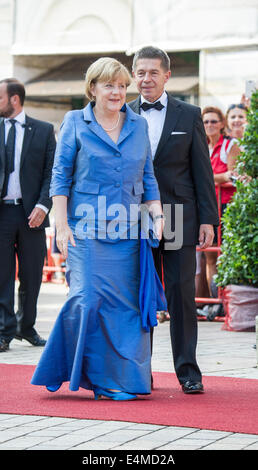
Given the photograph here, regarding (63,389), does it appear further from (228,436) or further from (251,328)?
(251,328)

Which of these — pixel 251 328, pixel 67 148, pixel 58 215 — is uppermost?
pixel 67 148

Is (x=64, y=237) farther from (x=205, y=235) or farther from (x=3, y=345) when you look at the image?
(x=3, y=345)

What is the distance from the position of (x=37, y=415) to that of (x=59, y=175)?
4.69 ft

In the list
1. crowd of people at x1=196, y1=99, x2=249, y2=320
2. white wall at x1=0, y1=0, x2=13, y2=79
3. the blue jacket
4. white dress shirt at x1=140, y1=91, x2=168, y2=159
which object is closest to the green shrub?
crowd of people at x1=196, y1=99, x2=249, y2=320

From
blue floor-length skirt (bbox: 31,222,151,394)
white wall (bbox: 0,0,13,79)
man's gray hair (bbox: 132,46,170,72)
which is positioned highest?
white wall (bbox: 0,0,13,79)

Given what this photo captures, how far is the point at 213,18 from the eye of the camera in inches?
648

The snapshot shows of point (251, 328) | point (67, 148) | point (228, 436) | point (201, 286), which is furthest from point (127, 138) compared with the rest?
point (201, 286)

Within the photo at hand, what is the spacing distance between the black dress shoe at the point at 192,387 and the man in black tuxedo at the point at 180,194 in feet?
0.29

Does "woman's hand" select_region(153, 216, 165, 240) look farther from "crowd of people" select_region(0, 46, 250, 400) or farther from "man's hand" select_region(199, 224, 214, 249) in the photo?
"man's hand" select_region(199, 224, 214, 249)

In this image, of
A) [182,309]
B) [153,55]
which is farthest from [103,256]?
[153,55]

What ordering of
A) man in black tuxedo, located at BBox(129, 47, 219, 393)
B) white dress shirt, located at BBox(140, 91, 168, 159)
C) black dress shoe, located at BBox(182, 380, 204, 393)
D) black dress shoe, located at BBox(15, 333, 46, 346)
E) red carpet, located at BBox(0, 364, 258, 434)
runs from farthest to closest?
1. black dress shoe, located at BBox(15, 333, 46, 346)
2. white dress shirt, located at BBox(140, 91, 168, 159)
3. man in black tuxedo, located at BBox(129, 47, 219, 393)
4. black dress shoe, located at BBox(182, 380, 204, 393)
5. red carpet, located at BBox(0, 364, 258, 434)

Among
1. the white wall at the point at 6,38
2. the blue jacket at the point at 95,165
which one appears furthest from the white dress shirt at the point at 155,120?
the white wall at the point at 6,38

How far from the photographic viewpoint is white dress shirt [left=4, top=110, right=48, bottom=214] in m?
8.53

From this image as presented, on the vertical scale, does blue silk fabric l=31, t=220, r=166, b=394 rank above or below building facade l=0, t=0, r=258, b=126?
below
